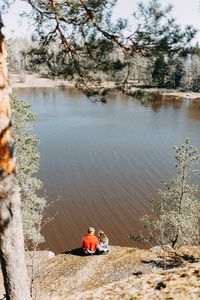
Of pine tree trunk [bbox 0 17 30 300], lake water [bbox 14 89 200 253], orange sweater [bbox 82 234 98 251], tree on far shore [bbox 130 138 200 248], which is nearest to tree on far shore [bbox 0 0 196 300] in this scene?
pine tree trunk [bbox 0 17 30 300]

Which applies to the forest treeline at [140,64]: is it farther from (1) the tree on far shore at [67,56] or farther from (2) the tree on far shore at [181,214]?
(2) the tree on far shore at [181,214]

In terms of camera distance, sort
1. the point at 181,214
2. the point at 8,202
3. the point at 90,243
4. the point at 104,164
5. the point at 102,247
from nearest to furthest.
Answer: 1. the point at 8,202
2. the point at 90,243
3. the point at 102,247
4. the point at 181,214
5. the point at 104,164

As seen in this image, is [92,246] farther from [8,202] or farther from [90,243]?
[8,202]

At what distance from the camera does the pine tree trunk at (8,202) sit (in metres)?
2.43

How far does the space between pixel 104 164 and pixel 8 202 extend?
1582 cm

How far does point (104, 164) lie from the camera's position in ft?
59.8

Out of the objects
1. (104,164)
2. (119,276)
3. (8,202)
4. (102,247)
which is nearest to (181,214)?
(102,247)

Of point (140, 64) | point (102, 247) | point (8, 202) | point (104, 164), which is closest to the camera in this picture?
Result: point (8, 202)

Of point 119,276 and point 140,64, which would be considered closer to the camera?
point 119,276

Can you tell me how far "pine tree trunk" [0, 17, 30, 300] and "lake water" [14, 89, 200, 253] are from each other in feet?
14.7

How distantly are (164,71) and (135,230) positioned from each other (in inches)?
392

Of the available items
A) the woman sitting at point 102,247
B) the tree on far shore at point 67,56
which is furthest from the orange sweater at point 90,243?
the tree on far shore at point 67,56

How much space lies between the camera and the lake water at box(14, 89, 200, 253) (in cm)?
1279

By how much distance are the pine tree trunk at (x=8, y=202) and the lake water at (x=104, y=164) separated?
4.49m
